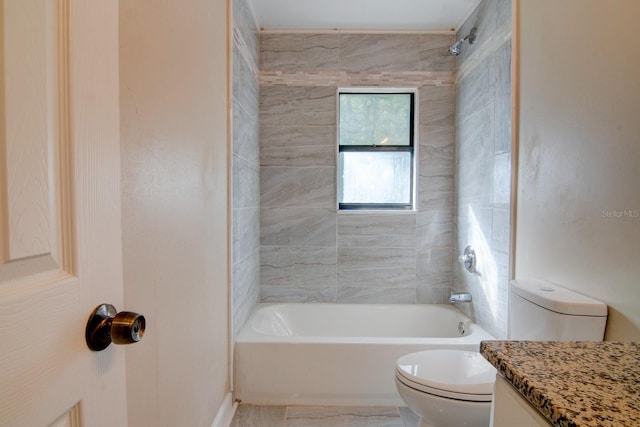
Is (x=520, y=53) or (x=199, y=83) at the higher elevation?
(x=520, y=53)

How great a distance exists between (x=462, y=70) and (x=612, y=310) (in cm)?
193

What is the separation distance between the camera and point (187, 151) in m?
1.20

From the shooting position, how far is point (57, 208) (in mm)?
→ 434

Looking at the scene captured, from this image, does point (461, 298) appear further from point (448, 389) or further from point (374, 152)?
point (374, 152)

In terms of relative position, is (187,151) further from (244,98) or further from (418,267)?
(418,267)

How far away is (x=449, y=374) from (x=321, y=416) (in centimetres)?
83

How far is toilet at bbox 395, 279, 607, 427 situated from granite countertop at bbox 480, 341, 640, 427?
0.45 meters

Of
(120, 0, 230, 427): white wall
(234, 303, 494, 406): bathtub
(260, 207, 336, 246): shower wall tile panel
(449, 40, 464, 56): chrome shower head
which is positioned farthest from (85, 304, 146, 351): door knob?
(449, 40, 464, 56): chrome shower head

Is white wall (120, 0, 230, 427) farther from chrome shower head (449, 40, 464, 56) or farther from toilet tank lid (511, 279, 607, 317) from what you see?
chrome shower head (449, 40, 464, 56)

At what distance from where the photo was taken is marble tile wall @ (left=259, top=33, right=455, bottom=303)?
253cm

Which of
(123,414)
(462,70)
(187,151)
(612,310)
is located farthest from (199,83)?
(462,70)

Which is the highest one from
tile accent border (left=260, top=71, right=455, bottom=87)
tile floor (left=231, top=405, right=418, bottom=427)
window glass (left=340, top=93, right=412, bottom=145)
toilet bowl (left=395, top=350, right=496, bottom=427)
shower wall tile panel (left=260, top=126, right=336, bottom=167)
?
tile accent border (left=260, top=71, right=455, bottom=87)

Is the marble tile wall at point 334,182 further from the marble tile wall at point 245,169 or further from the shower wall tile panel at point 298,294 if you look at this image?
the marble tile wall at point 245,169

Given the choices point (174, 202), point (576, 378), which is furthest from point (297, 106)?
point (576, 378)
